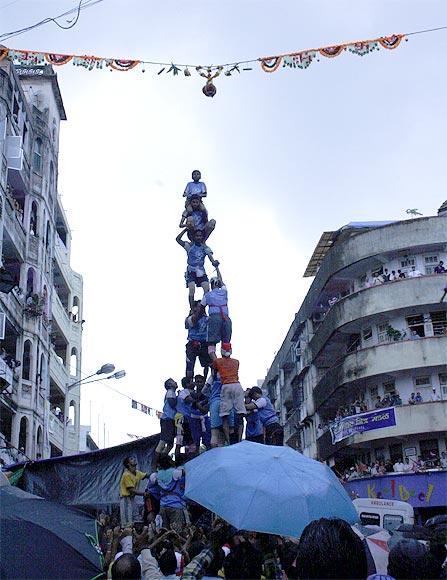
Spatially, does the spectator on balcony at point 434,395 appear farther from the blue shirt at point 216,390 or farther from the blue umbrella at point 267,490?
the blue umbrella at point 267,490

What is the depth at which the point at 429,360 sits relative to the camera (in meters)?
35.0

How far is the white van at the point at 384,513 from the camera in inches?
648

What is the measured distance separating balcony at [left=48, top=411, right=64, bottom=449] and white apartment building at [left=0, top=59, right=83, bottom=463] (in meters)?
0.05

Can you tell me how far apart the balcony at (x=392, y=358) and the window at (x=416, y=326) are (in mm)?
1172

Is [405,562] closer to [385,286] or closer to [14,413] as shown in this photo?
[14,413]

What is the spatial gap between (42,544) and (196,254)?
1555 cm

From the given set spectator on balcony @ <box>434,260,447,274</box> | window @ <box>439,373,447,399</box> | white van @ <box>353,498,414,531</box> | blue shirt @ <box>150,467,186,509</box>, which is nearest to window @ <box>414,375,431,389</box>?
window @ <box>439,373,447,399</box>

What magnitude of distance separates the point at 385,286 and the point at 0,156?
1735cm

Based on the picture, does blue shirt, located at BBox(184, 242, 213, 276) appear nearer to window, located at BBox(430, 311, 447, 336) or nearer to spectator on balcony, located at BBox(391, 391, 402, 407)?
spectator on balcony, located at BBox(391, 391, 402, 407)

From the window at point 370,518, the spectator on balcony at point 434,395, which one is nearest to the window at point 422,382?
the spectator on balcony at point 434,395

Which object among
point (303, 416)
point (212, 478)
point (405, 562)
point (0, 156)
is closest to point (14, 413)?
point (0, 156)

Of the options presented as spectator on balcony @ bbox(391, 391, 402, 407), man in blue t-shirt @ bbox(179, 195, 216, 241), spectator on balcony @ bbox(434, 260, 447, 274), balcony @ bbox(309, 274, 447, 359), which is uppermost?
spectator on balcony @ bbox(434, 260, 447, 274)

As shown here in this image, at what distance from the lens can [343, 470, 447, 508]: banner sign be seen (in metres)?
32.6

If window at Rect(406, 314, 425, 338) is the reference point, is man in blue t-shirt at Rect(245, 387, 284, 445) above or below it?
below
